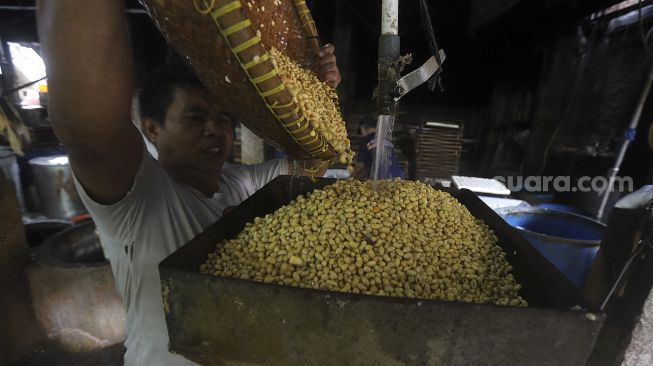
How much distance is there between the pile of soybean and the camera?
1014 millimetres

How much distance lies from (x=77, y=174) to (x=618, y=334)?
10.4 ft

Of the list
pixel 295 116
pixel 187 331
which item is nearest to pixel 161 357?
pixel 187 331

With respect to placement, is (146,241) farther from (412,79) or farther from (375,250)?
(412,79)

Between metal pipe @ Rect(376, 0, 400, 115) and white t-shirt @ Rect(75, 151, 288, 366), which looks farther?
white t-shirt @ Rect(75, 151, 288, 366)

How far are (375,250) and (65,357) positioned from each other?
147 inches

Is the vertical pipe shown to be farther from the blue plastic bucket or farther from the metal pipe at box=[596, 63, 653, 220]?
the metal pipe at box=[596, 63, 653, 220]

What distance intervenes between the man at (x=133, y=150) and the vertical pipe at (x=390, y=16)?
2.16 ft

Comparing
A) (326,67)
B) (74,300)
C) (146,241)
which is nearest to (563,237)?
(326,67)

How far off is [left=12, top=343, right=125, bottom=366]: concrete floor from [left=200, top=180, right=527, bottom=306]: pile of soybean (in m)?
2.92

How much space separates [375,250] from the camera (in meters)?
1.12

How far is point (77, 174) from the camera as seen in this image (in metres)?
1.24

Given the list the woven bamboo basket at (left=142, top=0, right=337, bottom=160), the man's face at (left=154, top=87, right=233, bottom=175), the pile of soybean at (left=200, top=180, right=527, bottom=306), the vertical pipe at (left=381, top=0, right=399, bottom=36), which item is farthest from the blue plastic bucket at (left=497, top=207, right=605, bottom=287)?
the man's face at (left=154, top=87, right=233, bottom=175)

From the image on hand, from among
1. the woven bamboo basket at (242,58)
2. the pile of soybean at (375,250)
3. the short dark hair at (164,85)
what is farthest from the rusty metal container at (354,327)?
the short dark hair at (164,85)

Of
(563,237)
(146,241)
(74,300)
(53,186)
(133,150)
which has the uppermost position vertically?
(133,150)
